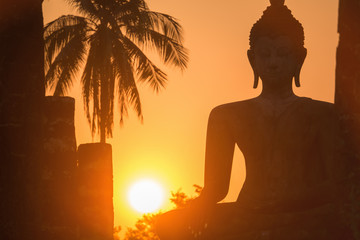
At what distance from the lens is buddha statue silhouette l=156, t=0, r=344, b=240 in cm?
888

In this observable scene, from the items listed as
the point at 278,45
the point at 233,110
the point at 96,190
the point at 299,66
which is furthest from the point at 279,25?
the point at 96,190

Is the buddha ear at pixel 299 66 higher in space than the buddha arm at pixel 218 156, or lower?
higher

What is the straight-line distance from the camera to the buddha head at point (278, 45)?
30.2ft

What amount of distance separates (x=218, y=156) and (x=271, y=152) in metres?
0.60

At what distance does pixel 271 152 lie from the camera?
9.02m

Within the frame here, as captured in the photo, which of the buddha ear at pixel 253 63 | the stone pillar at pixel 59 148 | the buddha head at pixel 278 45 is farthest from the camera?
the stone pillar at pixel 59 148

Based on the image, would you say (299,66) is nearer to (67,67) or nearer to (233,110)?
(233,110)

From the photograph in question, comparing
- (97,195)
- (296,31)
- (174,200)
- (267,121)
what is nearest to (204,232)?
(267,121)

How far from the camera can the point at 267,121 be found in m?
9.10

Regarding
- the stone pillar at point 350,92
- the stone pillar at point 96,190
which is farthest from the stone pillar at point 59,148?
the stone pillar at point 350,92

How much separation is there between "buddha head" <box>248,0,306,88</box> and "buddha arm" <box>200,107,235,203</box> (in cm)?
54

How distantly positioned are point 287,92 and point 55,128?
7.63m

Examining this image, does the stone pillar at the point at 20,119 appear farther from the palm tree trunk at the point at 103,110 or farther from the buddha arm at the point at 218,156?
the palm tree trunk at the point at 103,110

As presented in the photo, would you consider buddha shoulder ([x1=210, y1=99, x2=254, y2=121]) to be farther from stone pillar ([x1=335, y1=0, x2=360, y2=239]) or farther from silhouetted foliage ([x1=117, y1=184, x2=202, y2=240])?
silhouetted foliage ([x1=117, y1=184, x2=202, y2=240])
